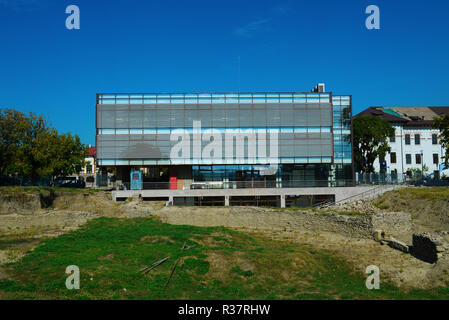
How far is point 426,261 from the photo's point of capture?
71.8 ft

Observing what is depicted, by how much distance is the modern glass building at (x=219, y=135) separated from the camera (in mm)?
52250

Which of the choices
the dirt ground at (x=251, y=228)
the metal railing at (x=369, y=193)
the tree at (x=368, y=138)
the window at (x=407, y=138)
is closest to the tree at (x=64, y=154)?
the dirt ground at (x=251, y=228)

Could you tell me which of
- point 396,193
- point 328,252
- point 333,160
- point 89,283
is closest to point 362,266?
point 328,252

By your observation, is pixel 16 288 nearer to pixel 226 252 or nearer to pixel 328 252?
pixel 226 252

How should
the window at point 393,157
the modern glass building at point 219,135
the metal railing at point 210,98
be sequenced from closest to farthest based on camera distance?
the modern glass building at point 219,135 < the metal railing at point 210,98 < the window at point 393,157

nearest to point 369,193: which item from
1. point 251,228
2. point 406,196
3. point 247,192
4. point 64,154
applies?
point 406,196

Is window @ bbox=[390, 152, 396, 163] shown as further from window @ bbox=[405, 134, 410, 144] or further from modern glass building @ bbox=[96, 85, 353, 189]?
modern glass building @ bbox=[96, 85, 353, 189]

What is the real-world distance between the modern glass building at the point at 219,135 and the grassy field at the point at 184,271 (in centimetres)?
2618

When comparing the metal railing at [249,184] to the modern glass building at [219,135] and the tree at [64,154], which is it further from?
the tree at [64,154]

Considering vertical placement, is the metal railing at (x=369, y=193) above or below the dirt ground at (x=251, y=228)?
above

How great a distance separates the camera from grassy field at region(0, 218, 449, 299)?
1595 cm

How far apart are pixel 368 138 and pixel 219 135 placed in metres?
24.9

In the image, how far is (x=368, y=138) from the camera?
192ft
